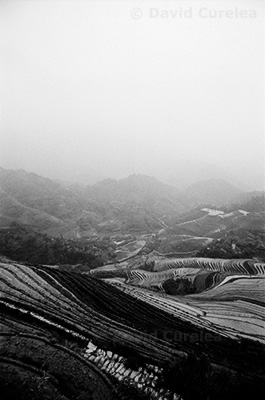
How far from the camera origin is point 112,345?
7.28 metres

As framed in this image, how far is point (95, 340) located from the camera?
7434mm

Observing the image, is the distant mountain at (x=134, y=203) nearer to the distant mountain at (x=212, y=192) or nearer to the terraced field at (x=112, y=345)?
the distant mountain at (x=212, y=192)

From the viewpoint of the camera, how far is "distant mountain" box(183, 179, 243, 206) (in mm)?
133750

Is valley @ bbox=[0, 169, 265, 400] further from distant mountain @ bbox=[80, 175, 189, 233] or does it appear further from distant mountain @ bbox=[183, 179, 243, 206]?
distant mountain @ bbox=[183, 179, 243, 206]

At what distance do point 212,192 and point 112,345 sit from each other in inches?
5764

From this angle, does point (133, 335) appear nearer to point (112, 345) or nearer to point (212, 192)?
point (112, 345)

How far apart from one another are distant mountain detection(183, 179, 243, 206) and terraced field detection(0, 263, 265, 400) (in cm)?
12472

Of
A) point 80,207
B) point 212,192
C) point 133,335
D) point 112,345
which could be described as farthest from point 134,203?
point 112,345

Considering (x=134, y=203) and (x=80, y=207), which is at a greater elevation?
(x=134, y=203)

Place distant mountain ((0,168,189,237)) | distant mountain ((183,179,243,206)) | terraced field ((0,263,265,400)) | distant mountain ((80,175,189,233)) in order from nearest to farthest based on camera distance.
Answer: terraced field ((0,263,265,400)) < distant mountain ((0,168,189,237)) < distant mountain ((80,175,189,233)) < distant mountain ((183,179,243,206))

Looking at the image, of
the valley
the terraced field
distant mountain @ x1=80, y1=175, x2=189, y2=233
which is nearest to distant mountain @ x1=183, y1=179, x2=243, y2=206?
distant mountain @ x1=80, y1=175, x2=189, y2=233

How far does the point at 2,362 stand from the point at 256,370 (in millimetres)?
7508

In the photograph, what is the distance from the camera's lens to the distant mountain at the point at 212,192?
134m

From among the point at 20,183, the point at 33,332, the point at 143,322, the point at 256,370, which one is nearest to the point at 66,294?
the point at 33,332
